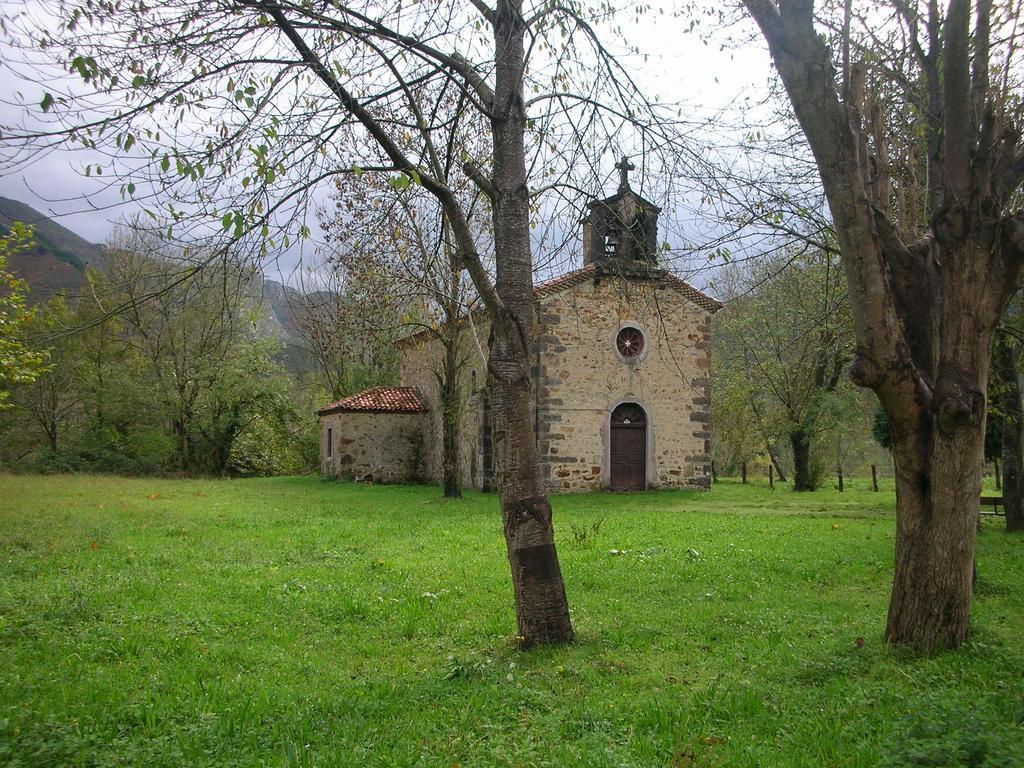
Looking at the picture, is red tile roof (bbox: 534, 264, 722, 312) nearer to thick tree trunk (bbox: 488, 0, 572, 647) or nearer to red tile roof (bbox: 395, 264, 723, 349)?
red tile roof (bbox: 395, 264, 723, 349)

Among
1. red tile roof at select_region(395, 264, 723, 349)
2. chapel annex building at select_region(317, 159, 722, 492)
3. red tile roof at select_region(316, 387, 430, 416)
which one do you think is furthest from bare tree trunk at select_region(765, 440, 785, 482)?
red tile roof at select_region(316, 387, 430, 416)

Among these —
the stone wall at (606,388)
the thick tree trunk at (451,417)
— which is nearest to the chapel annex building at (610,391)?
the stone wall at (606,388)

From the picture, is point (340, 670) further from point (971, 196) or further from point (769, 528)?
point (769, 528)

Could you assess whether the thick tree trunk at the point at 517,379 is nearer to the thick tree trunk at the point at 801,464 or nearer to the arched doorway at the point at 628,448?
the arched doorway at the point at 628,448

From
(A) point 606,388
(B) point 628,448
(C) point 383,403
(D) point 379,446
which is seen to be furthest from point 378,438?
(B) point 628,448

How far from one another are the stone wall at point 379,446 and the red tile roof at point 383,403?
187 mm

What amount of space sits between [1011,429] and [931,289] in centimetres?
794

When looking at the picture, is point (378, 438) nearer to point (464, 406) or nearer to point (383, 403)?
point (383, 403)

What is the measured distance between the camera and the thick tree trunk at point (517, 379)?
5.72 meters

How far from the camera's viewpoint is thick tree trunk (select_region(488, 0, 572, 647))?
5.72 meters

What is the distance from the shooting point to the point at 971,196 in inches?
198

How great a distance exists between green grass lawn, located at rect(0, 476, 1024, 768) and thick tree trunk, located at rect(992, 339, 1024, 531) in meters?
1.18

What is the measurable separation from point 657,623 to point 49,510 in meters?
12.4

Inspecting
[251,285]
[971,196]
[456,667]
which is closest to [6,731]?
[456,667]
